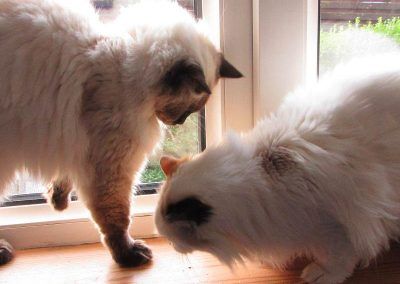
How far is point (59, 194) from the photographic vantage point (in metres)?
1.22

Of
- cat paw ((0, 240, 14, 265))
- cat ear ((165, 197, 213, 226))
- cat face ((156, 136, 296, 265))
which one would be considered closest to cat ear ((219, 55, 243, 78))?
cat face ((156, 136, 296, 265))

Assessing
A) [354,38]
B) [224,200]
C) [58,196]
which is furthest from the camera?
[354,38]

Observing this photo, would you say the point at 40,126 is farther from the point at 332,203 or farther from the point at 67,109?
the point at 332,203

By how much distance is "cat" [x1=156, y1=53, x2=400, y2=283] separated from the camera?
87cm

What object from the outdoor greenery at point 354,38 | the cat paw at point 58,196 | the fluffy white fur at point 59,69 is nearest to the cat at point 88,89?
the fluffy white fur at point 59,69

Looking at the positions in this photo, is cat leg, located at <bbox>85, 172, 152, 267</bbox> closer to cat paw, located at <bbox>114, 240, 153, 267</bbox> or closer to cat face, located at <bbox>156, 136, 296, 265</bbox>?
cat paw, located at <bbox>114, 240, 153, 267</bbox>

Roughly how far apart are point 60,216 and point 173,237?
1.61 ft

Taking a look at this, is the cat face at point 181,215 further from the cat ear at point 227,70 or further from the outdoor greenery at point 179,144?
the outdoor greenery at point 179,144

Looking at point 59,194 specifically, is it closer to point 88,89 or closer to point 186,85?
point 88,89

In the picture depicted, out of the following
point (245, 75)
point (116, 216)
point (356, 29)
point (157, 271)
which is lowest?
point (157, 271)

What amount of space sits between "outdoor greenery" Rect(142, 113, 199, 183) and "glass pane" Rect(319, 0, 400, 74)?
394 millimetres

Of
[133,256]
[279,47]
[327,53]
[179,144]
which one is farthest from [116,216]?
[327,53]

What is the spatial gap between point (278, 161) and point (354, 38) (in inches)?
23.4

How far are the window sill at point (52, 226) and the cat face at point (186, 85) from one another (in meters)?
0.33
